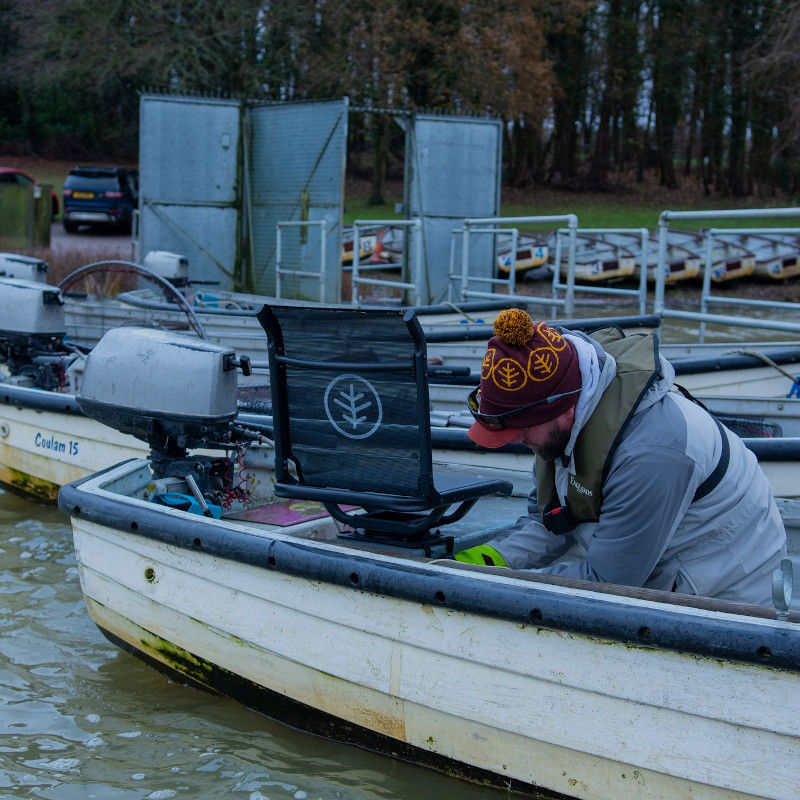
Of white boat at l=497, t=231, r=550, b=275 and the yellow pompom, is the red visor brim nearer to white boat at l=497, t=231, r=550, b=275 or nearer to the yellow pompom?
the yellow pompom

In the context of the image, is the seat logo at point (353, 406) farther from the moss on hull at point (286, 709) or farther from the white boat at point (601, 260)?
the white boat at point (601, 260)

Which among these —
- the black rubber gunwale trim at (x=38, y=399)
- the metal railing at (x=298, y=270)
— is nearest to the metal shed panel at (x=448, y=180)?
the metal railing at (x=298, y=270)

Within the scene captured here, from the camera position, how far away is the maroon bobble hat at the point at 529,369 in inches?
123

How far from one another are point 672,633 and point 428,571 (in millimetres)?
837

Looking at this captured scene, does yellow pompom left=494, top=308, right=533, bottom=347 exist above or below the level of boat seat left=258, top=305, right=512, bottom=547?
above

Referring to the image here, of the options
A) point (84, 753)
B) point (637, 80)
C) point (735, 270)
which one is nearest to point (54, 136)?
point (637, 80)

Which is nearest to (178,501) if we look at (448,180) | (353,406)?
(353,406)

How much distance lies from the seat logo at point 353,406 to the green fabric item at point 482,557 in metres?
0.54

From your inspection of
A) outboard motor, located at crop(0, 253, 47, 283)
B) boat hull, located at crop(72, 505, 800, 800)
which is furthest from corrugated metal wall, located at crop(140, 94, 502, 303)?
boat hull, located at crop(72, 505, 800, 800)

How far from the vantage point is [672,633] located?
10.0ft

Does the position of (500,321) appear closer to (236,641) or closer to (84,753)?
(236,641)

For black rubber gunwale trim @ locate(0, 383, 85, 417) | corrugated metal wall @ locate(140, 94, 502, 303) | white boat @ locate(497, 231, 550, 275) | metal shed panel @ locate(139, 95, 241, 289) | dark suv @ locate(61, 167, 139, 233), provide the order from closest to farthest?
black rubber gunwale trim @ locate(0, 383, 85, 417), corrugated metal wall @ locate(140, 94, 502, 303), metal shed panel @ locate(139, 95, 241, 289), white boat @ locate(497, 231, 550, 275), dark suv @ locate(61, 167, 139, 233)

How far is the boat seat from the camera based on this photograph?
353cm

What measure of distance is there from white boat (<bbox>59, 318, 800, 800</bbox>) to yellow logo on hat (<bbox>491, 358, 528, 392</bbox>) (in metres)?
0.51
